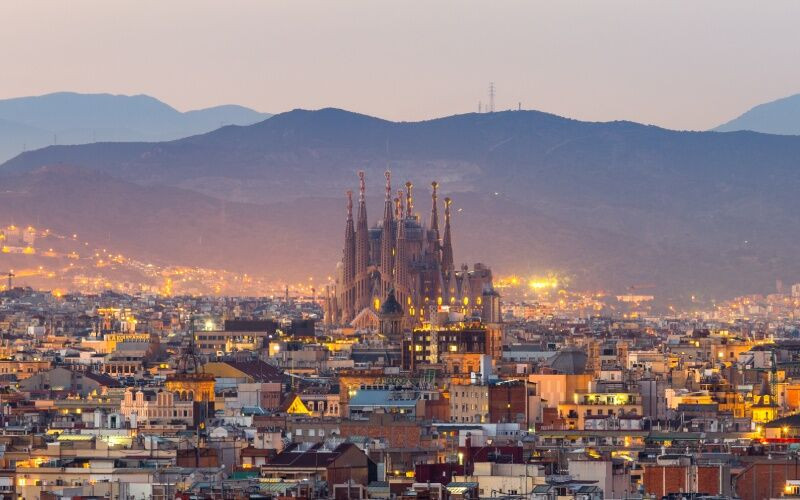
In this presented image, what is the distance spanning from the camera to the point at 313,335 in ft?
639

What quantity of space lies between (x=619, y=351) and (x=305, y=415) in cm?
5622

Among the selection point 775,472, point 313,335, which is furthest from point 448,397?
point 313,335

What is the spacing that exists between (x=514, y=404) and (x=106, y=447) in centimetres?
3518

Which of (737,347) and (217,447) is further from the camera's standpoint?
(737,347)

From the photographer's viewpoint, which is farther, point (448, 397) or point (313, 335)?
point (313, 335)

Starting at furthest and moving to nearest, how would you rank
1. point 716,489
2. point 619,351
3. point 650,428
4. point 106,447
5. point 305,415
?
point 619,351, point 305,415, point 650,428, point 106,447, point 716,489

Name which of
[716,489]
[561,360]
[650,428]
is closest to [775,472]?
[716,489]

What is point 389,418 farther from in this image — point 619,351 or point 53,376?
point 619,351

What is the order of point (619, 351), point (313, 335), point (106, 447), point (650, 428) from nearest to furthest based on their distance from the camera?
point (106, 447), point (650, 428), point (619, 351), point (313, 335)

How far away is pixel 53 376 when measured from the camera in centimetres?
13725

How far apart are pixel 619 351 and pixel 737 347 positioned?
7.53 meters

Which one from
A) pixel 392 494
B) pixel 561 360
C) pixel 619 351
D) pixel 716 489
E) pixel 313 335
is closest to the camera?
pixel 392 494

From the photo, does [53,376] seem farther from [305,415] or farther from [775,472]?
[775,472]

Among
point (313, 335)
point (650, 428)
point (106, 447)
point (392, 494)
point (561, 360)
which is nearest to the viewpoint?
point (392, 494)
